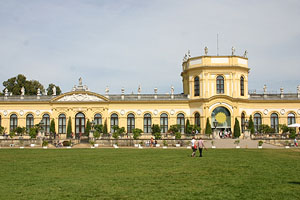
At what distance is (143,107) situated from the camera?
5612 cm

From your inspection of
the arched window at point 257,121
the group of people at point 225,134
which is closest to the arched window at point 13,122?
the group of people at point 225,134

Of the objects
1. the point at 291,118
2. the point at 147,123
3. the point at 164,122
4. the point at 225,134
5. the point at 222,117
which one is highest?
the point at 222,117

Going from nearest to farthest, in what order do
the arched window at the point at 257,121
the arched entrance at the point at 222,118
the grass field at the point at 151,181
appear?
1. the grass field at the point at 151,181
2. the arched entrance at the point at 222,118
3. the arched window at the point at 257,121

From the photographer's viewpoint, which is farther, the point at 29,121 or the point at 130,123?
the point at 29,121

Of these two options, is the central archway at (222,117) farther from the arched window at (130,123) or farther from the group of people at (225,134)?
the arched window at (130,123)

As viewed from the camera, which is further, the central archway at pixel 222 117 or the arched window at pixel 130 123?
the arched window at pixel 130 123

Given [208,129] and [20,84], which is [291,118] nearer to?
[208,129]

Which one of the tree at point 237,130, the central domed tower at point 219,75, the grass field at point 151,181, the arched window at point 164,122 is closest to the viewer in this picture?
the grass field at point 151,181

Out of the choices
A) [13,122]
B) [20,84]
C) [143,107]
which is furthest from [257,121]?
[20,84]

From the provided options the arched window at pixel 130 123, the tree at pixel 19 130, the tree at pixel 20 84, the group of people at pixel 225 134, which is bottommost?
the group of people at pixel 225 134

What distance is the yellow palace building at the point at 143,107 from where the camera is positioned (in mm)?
54969

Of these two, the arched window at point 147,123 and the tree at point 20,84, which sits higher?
the tree at point 20,84

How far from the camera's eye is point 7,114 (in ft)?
186

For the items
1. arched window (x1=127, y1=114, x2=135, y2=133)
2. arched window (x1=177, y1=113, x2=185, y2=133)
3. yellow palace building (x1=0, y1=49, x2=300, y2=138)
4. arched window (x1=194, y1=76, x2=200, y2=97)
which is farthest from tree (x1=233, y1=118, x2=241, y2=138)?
arched window (x1=127, y1=114, x2=135, y2=133)
